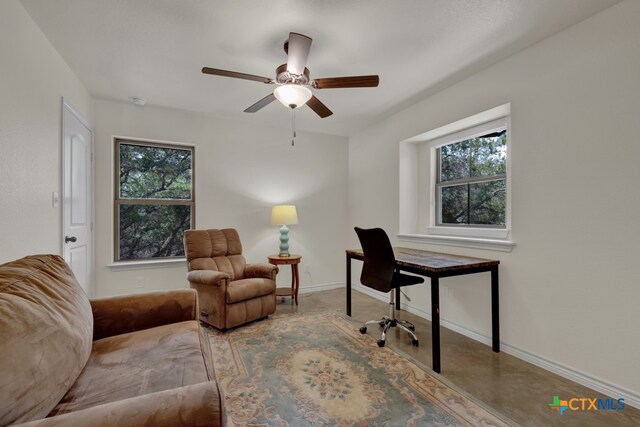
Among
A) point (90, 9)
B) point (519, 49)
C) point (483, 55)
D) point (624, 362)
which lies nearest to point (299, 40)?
point (90, 9)

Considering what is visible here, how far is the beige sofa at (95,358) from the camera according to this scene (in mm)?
780

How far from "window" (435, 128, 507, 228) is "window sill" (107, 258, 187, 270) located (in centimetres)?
314

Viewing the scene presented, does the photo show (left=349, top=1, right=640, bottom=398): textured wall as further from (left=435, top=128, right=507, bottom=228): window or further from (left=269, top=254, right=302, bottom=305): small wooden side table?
(left=269, top=254, right=302, bottom=305): small wooden side table

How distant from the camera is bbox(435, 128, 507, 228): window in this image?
2.76m

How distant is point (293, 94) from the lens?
7.10 feet

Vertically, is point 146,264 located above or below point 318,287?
above

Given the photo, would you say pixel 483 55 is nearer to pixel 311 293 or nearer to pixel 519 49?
pixel 519 49

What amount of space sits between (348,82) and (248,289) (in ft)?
6.71

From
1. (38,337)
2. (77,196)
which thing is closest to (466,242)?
(38,337)

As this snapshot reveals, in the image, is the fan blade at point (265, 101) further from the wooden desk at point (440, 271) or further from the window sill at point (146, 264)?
the window sill at point (146, 264)

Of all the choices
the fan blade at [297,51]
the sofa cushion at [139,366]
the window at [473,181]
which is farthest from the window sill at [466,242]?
the sofa cushion at [139,366]

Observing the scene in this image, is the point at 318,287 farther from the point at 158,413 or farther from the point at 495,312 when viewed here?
the point at 158,413

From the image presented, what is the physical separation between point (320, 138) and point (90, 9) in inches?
118

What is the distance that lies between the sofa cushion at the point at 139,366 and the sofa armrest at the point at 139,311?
0.09 m
